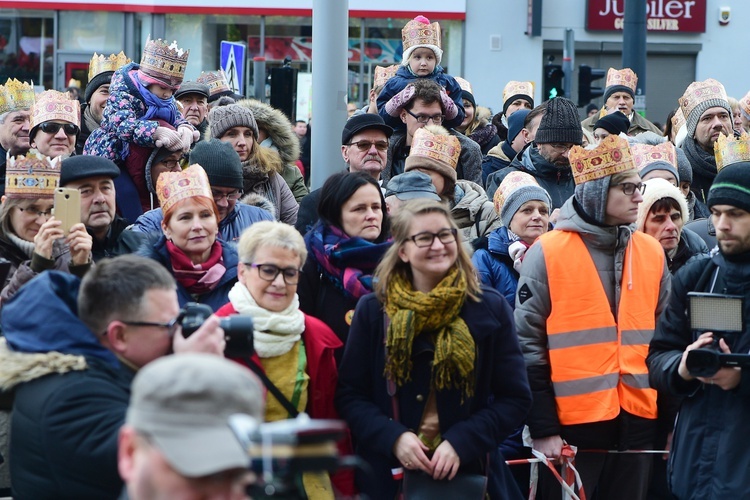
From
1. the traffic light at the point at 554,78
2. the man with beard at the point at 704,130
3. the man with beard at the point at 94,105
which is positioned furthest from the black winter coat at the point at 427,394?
the traffic light at the point at 554,78

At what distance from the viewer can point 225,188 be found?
6754 mm

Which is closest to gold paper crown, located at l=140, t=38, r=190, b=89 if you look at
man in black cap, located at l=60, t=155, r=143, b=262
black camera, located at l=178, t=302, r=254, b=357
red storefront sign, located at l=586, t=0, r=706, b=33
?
man in black cap, located at l=60, t=155, r=143, b=262

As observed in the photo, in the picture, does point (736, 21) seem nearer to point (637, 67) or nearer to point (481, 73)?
point (481, 73)

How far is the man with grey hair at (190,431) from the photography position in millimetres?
2492

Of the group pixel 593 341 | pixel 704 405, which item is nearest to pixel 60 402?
pixel 704 405

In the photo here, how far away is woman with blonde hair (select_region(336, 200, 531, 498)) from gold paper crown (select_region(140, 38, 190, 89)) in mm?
3339

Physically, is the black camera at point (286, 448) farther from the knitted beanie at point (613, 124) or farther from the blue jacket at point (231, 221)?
the knitted beanie at point (613, 124)

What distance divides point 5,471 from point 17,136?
4.37 metres

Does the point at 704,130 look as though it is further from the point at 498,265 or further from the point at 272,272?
the point at 272,272

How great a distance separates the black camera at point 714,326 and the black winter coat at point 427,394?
725 mm

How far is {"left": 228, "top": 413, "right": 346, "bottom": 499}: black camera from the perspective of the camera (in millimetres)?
2389

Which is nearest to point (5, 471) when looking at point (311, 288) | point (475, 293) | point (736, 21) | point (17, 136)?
point (311, 288)

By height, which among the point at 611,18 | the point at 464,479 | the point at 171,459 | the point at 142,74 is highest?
the point at 611,18

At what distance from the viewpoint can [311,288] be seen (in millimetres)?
5629
